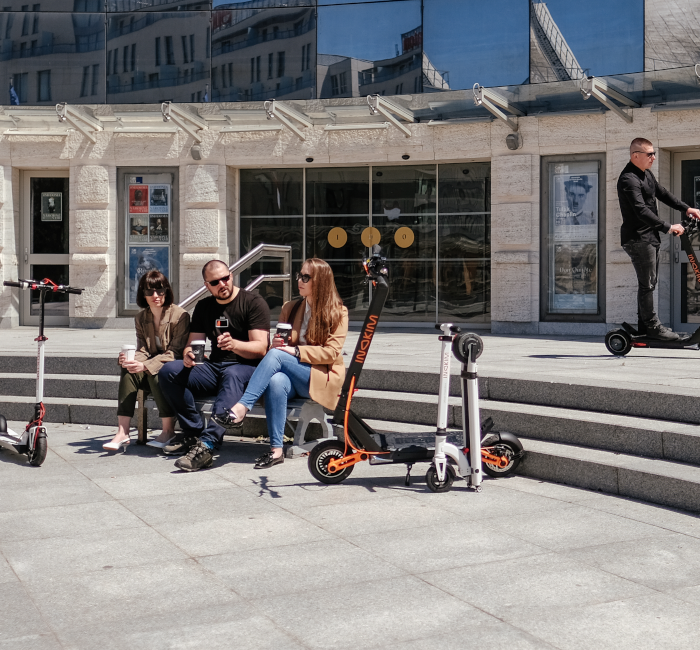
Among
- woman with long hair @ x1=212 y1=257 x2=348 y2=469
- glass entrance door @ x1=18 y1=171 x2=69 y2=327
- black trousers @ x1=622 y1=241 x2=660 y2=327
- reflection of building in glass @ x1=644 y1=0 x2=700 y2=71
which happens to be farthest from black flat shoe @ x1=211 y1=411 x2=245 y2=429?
glass entrance door @ x1=18 y1=171 x2=69 y2=327

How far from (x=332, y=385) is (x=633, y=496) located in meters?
2.00

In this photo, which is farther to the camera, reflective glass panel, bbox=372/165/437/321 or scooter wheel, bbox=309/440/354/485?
reflective glass panel, bbox=372/165/437/321

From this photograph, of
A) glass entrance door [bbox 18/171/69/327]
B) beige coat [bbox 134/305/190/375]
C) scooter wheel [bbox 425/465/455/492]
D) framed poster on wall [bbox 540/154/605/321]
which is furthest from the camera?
glass entrance door [bbox 18/171/69/327]

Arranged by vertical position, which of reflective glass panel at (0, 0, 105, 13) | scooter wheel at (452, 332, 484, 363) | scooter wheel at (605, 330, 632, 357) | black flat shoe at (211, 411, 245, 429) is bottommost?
black flat shoe at (211, 411, 245, 429)

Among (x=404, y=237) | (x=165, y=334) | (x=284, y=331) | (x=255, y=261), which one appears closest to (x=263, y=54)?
(x=404, y=237)

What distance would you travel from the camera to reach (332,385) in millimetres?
6266

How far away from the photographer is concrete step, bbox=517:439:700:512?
5082 mm

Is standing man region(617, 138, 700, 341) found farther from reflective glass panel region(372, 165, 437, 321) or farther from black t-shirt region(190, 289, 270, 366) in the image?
reflective glass panel region(372, 165, 437, 321)

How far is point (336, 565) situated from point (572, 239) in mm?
9953

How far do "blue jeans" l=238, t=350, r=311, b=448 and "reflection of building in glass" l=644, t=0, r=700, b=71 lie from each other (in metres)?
8.04

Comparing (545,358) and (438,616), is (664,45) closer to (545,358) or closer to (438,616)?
(545,358)

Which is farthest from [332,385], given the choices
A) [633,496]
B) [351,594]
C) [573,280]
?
[573,280]

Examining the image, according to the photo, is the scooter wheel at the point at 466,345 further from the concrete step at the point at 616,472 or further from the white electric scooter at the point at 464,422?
the concrete step at the point at 616,472

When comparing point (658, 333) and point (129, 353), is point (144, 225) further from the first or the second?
point (658, 333)
